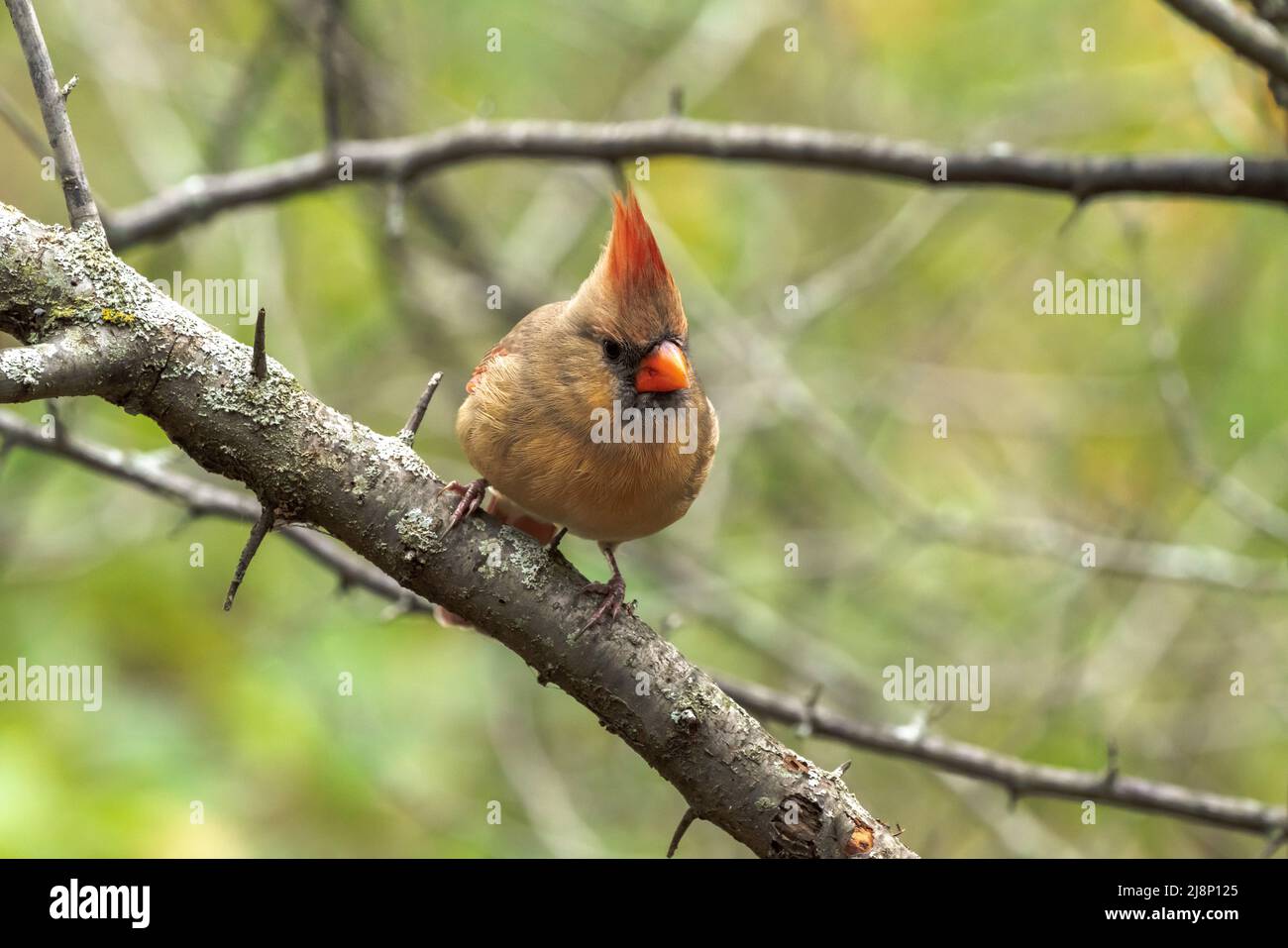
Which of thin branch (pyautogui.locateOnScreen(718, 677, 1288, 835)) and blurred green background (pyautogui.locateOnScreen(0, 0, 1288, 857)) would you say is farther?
blurred green background (pyautogui.locateOnScreen(0, 0, 1288, 857))

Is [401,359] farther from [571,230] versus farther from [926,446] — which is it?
[926,446]

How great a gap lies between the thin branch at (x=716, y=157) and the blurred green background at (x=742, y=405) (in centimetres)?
80

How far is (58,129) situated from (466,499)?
91 cm

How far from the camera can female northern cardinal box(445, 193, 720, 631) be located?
9.15 feet

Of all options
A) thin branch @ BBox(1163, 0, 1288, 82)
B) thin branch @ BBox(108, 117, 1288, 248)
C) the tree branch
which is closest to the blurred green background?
thin branch @ BBox(108, 117, 1288, 248)

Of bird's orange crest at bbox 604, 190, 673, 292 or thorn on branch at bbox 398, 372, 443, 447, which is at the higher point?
bird's orange crest at bbox 604, 190, 673, 292

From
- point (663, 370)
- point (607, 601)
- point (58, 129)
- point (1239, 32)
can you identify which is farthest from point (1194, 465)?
point (58, 129)

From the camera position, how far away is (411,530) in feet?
7.23

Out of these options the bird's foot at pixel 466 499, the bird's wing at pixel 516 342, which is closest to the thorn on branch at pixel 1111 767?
the bird's foot at pixel 466 499

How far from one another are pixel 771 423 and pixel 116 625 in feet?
9.72

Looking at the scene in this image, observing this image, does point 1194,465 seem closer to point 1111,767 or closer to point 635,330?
point 1111,767

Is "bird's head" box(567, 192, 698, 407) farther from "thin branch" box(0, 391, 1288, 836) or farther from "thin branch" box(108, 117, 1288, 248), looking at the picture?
"thin branch" box(108, 117, 1288, 248)

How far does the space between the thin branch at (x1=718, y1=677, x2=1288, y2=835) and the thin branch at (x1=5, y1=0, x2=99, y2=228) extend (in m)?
1.92
